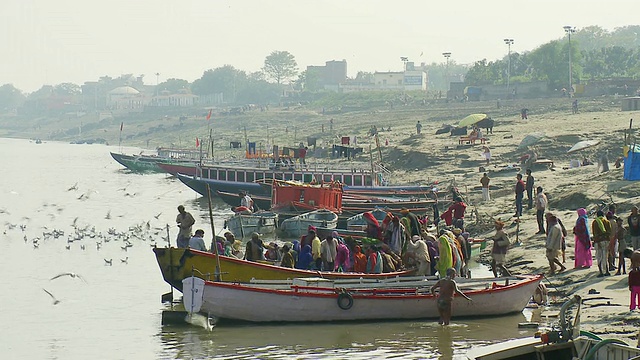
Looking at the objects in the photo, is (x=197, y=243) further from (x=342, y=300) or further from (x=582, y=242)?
(x=582, y=242)

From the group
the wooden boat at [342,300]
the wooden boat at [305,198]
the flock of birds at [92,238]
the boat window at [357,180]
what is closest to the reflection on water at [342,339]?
the wooden boat at [342,300]

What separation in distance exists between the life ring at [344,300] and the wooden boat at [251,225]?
16.3 m

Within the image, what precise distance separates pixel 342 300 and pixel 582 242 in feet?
17.9

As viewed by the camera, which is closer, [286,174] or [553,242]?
[553,242]

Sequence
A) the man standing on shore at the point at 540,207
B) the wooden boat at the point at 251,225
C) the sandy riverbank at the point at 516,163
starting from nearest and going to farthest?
the sandy riverbank at the point at 516,163, the man standing on shore at the point at 540,207, the wooden boat at the point at 251,225

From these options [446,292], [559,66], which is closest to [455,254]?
[446,292]

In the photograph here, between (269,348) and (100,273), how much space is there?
1182 cm

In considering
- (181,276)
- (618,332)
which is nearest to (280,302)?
(181,276)

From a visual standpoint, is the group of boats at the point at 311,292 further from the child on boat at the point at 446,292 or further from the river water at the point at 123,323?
the child on boat at the point at 446,292

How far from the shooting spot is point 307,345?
19953 mm

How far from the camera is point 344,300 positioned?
68.4ft

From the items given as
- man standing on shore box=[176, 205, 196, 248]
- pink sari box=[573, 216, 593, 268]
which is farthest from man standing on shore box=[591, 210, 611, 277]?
man standing on shore box=[176, 205, 196, 248]

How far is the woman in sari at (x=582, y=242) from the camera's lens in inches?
891

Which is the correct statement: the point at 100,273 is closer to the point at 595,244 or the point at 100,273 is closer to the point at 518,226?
the point at 518,226
